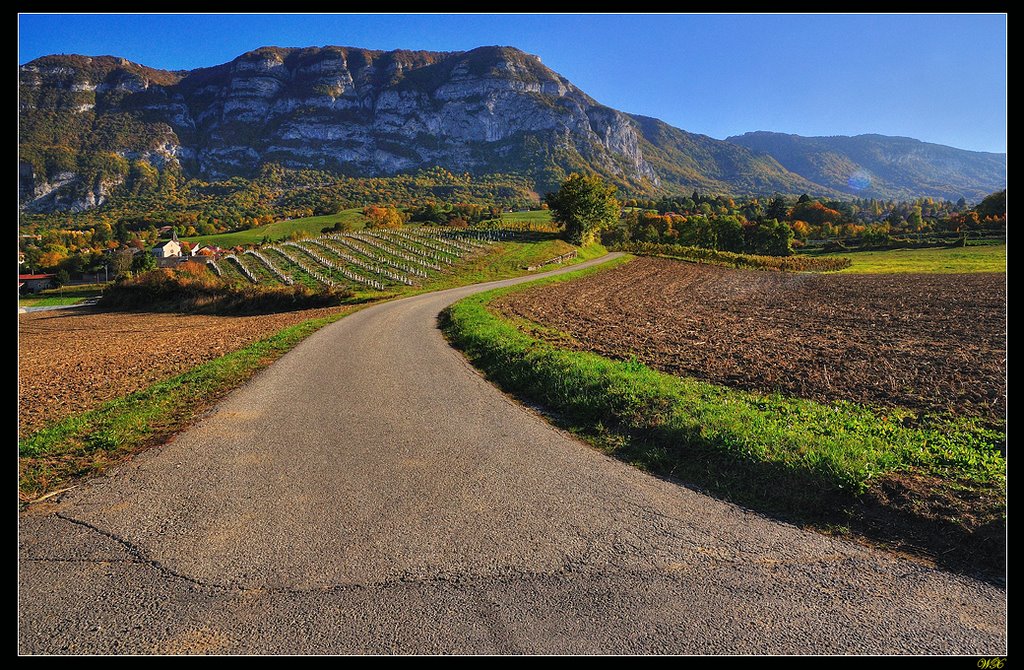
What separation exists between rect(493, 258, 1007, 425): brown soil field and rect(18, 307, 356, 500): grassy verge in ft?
32.0

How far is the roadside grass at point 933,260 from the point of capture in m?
42.5

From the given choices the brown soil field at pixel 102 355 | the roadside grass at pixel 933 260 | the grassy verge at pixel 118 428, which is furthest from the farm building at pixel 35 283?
the roadside grass at pixel 933 260

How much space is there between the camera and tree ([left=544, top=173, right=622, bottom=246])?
69.2m

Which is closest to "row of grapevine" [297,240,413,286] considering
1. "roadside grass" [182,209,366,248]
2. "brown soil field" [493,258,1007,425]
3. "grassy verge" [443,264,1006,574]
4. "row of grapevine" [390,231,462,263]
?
"row of grapevine" [390,231,462,263]

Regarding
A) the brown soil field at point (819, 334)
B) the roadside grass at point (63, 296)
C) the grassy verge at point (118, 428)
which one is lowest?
the grassy verge at point (118, 428)

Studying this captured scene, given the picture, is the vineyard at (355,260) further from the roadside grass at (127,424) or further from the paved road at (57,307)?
the roadside grass at (127,424)

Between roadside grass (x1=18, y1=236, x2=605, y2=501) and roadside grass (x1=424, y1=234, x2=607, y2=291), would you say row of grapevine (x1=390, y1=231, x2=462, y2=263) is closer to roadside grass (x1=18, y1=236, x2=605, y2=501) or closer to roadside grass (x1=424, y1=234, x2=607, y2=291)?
roadside grass (x1=424, y1=234, x2=607, y2=291)

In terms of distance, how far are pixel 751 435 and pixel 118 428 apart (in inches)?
391

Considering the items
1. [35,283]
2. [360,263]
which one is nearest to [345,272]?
[360,263]

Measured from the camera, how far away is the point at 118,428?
312 inches

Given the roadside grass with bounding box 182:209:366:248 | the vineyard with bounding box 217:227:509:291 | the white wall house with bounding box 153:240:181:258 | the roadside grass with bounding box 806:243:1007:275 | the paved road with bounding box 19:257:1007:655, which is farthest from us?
the roadside grass with bounding box 182:209:366:248

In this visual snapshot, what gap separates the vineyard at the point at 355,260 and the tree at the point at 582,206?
12.6 meters

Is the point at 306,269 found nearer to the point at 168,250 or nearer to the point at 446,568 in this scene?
the point at 446,568

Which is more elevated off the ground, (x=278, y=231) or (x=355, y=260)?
(x=278, y=231)
